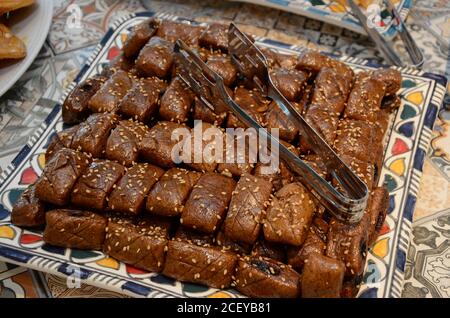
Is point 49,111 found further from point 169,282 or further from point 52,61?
point 169,282

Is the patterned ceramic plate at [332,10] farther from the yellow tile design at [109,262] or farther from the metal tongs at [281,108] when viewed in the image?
the yellow tile design at [109,262]

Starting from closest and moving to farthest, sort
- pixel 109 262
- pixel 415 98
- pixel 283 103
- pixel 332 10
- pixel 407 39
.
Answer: pixel 109 262 < pixel 283 103 < pixel 415 98 < pixel 407 39 < pixel 332 10

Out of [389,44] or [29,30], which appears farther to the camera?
[29,30]

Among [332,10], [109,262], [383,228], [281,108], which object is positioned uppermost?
[332,10]

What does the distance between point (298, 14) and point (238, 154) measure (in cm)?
187

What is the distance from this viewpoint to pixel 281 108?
133 inches

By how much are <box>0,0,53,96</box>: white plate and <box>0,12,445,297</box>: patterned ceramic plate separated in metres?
0.46

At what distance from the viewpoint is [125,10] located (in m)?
4.98

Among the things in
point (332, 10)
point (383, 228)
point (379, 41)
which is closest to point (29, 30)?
point (332, 10)

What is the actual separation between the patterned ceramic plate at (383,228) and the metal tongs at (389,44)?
0.33 meters

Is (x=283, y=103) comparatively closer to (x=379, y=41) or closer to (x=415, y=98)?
(x=415, y=98)

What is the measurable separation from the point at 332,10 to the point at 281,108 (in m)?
1.45

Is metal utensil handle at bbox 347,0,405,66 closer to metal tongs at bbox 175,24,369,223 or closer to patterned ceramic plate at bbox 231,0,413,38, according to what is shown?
patterned ceramic plate at bbox 231,0,413,38

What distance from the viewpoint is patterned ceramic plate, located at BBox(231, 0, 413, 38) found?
4.33m
